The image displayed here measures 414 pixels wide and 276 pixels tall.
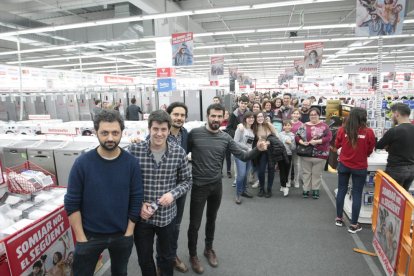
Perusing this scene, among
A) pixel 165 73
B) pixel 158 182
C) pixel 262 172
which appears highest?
pixel 165 73

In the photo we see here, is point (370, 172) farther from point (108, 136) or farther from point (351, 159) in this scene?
point (108, 136)

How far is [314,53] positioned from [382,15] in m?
7.35

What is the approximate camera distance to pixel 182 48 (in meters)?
9.07

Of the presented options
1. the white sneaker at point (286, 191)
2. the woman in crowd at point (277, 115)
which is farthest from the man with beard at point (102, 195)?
the woman in crowd at point (277, 115)

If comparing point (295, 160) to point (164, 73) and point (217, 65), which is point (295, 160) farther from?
point (217, 65)

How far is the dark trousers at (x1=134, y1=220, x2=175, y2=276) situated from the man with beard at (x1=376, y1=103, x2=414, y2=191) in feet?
9.29

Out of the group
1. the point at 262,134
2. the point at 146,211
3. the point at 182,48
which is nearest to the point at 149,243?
the point at 146,211

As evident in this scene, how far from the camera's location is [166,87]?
10.5 meters

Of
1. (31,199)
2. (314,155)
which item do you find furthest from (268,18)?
(31,199)

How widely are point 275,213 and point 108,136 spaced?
11.1 feet

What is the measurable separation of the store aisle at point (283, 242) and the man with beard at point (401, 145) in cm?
93

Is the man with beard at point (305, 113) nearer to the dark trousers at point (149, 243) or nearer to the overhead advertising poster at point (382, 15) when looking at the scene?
the overhead advertising poster at point (382, 15)

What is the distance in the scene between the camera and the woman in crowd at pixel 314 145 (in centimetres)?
467

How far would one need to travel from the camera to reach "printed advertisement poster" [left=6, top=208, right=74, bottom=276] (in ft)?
6.19
